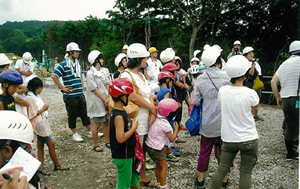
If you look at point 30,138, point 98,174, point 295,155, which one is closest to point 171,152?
point 98,174

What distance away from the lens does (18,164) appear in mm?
1466

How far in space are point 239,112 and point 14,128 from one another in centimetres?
218

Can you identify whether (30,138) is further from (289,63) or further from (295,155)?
(295,155)

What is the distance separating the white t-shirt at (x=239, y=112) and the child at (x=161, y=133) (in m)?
0.71

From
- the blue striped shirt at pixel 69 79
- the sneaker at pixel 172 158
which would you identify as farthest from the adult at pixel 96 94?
the sneaker at pixel 172 158

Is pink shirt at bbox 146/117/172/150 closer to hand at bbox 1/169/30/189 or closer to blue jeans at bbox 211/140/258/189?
blue jeans at bbox 211/140/258/189

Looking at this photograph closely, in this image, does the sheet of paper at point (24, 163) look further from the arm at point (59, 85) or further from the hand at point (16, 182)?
the arm at point (59, 85)

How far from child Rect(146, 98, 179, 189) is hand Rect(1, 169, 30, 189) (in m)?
1.84

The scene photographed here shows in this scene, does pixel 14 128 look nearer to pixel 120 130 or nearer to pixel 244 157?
pixel 120 130

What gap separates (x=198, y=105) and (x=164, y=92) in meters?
0.56

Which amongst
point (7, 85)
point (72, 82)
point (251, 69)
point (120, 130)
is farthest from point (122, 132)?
point (251, 69)

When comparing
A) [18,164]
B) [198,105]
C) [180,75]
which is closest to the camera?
[18,164]

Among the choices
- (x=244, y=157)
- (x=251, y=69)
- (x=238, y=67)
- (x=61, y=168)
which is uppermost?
(x=238, y=67)

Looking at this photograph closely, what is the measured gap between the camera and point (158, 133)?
10.0 ft
